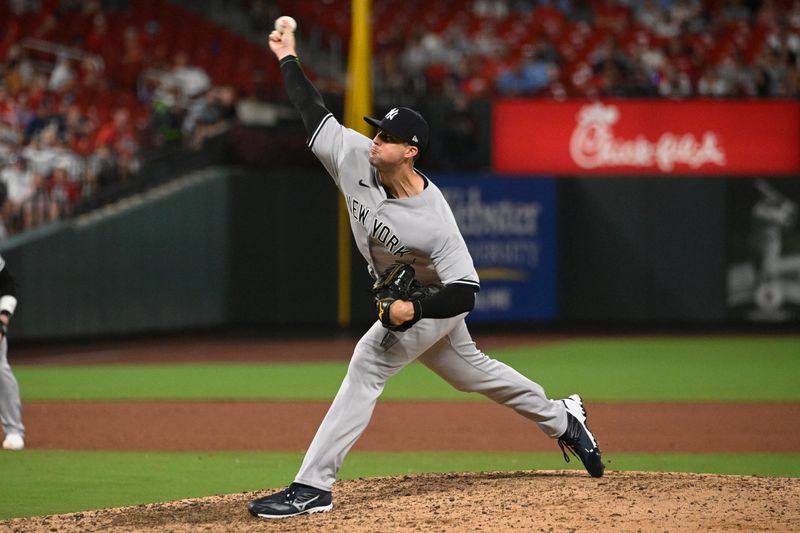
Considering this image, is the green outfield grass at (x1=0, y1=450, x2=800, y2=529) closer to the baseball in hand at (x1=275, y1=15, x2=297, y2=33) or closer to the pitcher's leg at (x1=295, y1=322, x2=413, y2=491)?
the pitcher's leg at (x1=295, y1=322, x2=413, y2=491)

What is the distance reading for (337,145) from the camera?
6363 mm

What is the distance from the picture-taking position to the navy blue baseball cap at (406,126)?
6.10 metres

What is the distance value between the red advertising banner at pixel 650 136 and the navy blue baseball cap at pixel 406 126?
1398 cm

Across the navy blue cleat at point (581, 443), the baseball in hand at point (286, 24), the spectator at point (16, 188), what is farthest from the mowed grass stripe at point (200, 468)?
the spectator at point (16, 188)

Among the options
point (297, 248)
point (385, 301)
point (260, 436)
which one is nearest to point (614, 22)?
point (297, 248)

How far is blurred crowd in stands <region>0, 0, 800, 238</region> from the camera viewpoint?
A: 17703 millimetres

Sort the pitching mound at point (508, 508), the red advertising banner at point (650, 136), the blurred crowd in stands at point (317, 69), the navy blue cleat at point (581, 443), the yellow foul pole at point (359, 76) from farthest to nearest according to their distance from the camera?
1. the red advertising banner at point (650, 136)
2. the yellow foul pole at point (359, 76)
3. the blurred crowd in stands at point (317, 69)
4. the navy blue cleat at point (581, 443)
5. the pitching mound at point (508, 508)

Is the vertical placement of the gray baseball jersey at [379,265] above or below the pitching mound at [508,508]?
above

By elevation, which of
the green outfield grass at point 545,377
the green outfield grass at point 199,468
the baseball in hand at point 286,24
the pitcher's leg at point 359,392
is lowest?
the green outfield grass at point 545,377

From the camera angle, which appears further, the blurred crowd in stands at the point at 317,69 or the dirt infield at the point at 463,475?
the blurred crowd in stands at the point at 317,69

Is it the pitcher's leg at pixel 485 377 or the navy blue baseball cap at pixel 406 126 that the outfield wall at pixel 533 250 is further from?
the navy blue baseball cap at pixel 406 126

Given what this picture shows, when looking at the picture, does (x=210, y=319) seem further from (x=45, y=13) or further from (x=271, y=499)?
(x=271, y=499)

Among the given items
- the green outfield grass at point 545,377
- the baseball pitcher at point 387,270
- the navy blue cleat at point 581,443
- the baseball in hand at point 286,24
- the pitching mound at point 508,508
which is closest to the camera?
the pitching mound at point 508,508

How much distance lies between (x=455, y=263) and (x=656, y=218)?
14.1m
